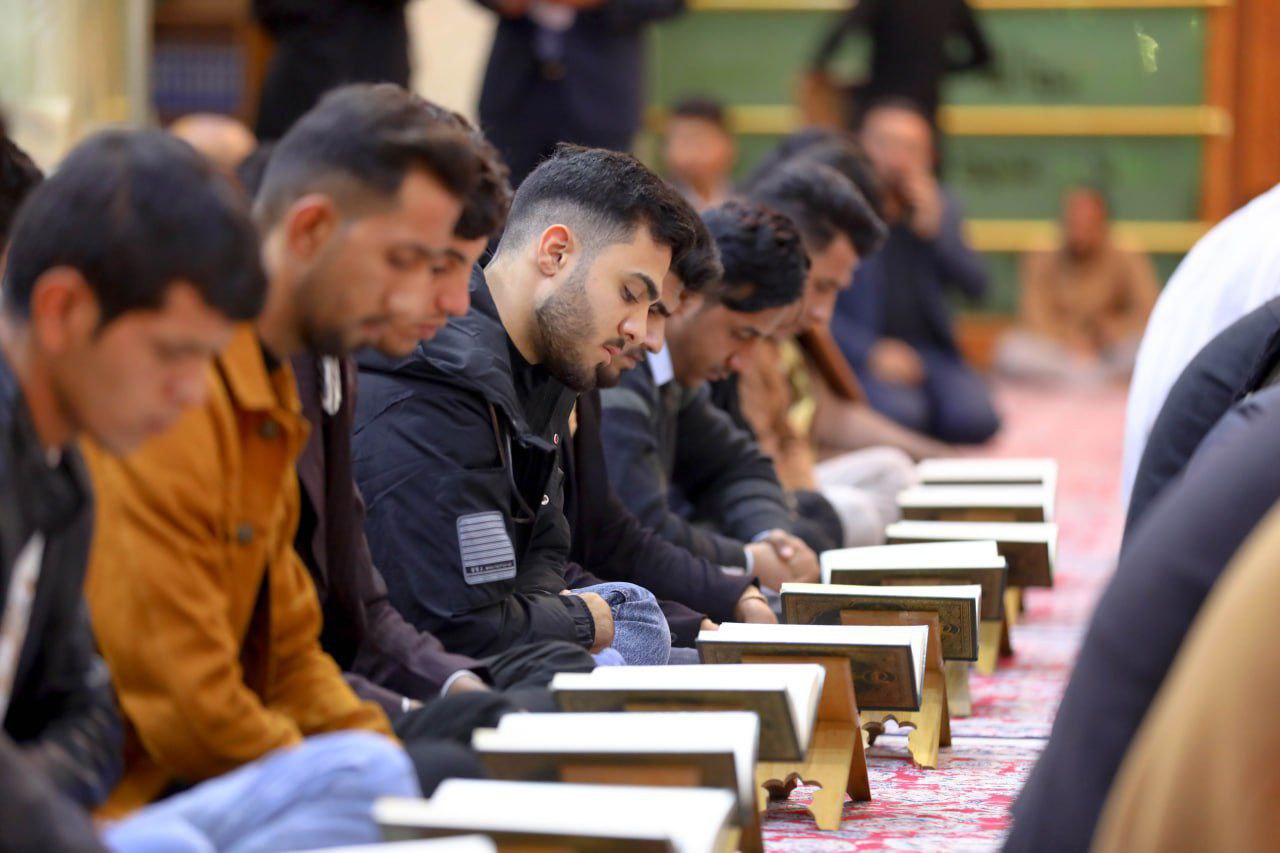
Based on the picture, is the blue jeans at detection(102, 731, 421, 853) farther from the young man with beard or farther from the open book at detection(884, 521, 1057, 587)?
the open book at detection(884, 521, 1057, 587)

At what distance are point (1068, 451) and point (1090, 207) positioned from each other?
7.75 feet

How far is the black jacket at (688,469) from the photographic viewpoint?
3.12 metres

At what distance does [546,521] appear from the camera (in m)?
2.61

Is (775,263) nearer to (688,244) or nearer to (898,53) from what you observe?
(688,244)

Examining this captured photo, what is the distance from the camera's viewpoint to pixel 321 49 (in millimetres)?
4141

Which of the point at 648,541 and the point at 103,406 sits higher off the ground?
the point at 103,406

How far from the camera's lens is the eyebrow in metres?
2.60

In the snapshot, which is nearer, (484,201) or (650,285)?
(484,201)

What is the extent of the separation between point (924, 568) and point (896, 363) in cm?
308

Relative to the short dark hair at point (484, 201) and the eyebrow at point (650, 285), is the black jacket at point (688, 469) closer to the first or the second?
the eyebrow at point (650, 285)

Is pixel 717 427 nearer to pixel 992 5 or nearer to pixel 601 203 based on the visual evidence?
pixel 601 203

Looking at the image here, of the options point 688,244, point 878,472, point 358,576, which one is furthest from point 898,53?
point 358,576

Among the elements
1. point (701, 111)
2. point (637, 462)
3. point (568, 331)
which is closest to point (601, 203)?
point (568, 331)

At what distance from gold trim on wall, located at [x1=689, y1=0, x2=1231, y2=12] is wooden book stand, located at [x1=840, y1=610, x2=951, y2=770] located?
267 inches
